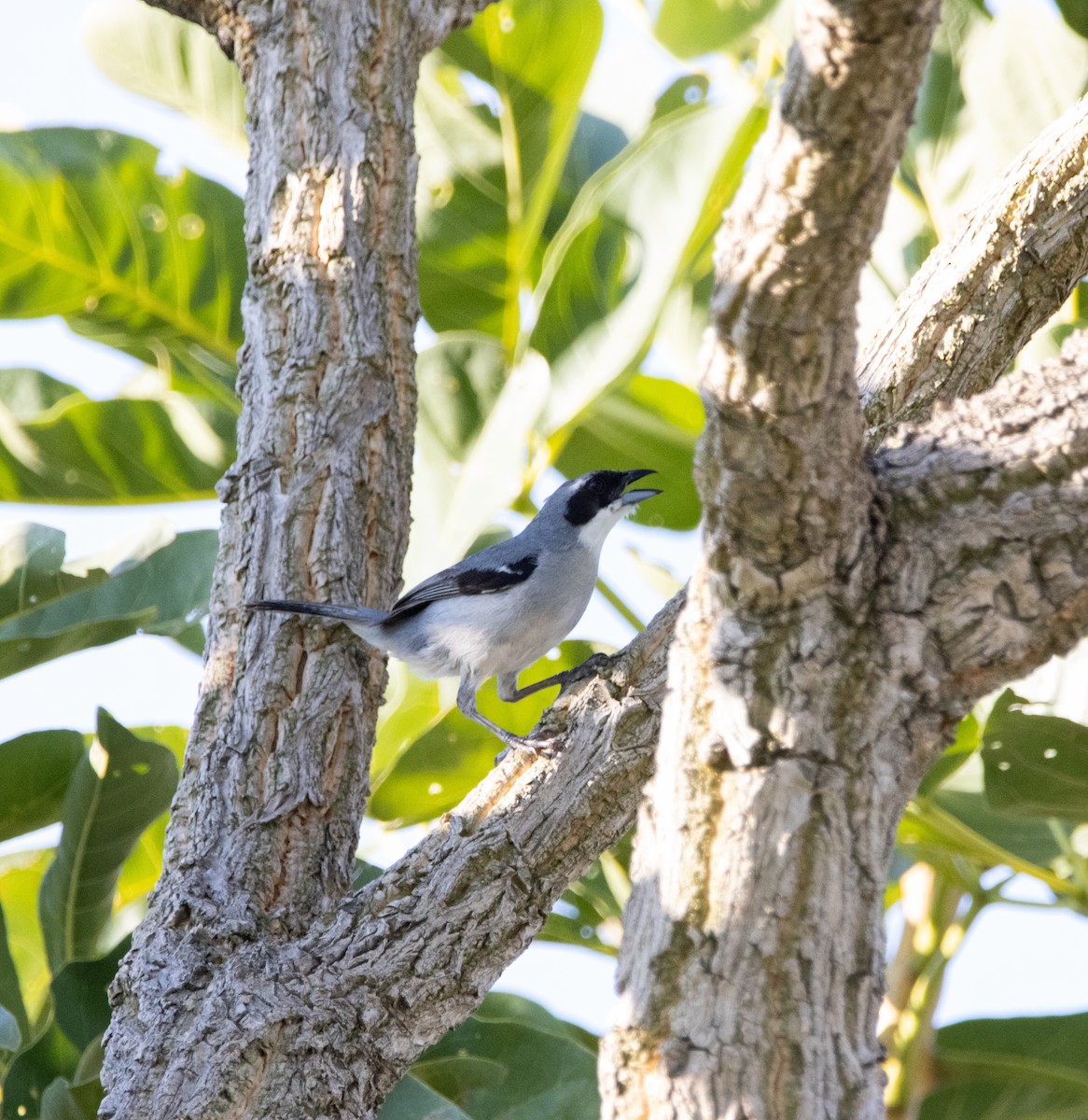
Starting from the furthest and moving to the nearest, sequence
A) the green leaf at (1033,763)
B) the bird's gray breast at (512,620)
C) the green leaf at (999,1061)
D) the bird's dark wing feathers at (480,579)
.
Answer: the green leaf at (999,1061), the bird's dark wing feathers at (480,579), the bird's gray breast at (512,620), the green leaf at (1033,763)

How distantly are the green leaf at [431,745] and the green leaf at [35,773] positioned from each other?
0.89 m

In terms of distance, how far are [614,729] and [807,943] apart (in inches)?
38.5

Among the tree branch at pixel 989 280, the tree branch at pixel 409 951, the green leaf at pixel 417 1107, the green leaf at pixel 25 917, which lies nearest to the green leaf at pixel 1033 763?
the tree branch at pixel 989 280

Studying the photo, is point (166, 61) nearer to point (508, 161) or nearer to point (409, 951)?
point (508, 161)

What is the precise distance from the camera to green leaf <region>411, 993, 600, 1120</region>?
3307 millimetres

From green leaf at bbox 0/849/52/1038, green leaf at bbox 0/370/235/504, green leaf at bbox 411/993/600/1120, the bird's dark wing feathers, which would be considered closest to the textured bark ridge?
green leaf at bbox 411/993/600/1120

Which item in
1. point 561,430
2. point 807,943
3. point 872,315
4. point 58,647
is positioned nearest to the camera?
point 807,943

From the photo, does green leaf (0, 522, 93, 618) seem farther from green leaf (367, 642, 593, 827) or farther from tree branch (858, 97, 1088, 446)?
tree branch (858, 97, 1088, 446)

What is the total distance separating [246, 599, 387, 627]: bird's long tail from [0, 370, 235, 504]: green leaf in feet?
3.82

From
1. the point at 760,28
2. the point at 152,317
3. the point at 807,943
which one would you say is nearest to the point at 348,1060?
the point at 807,943

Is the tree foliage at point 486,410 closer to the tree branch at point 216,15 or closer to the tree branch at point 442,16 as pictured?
the tree branch at point 442,16

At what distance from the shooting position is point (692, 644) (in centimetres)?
172

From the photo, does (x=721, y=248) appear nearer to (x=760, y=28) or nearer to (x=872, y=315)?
(x=872, y=315)

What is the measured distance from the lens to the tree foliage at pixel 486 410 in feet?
10.9
